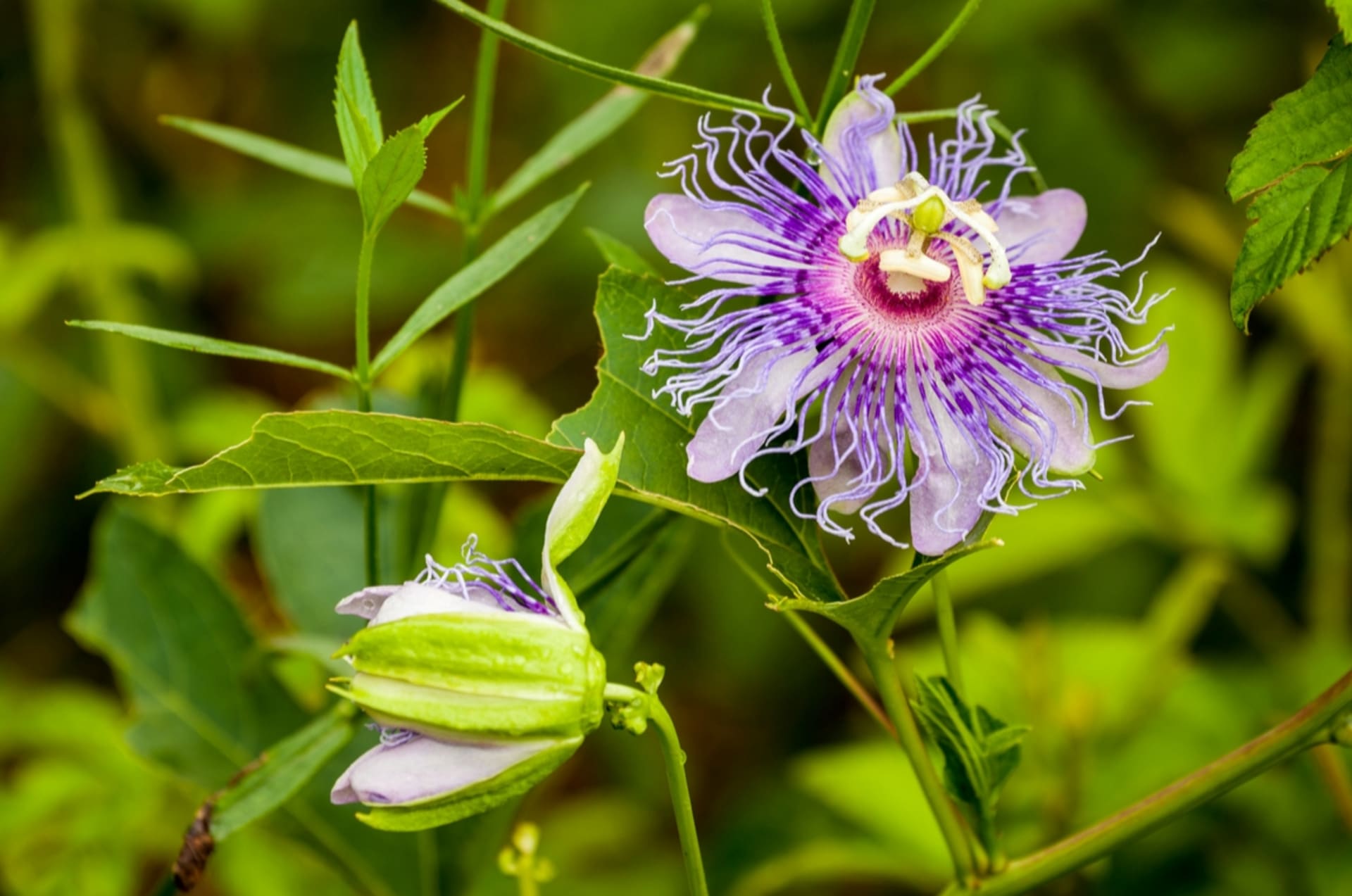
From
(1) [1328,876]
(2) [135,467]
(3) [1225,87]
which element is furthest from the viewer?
Result: (3) [1225,87]

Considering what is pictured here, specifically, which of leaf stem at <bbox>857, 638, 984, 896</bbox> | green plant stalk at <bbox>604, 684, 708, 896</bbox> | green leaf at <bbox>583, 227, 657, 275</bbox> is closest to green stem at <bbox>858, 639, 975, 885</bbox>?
leaf stem at <bbox>857, 638, 984, 896</bbox>

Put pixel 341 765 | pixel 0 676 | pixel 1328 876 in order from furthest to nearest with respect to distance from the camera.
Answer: pixel 0 676 → pixel 1328 876 → pixel 341 765

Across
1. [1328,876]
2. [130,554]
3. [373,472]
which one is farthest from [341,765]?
[1328,876]

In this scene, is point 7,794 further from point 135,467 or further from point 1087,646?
point 1087,646

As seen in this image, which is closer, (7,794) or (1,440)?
(7,794)

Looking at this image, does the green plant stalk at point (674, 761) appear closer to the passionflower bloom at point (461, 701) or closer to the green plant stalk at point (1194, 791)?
the passionflower bloom at point (461, 701)

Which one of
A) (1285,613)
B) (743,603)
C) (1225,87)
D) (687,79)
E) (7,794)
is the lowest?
Result: (7,794)

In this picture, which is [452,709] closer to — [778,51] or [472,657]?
[472,657]
